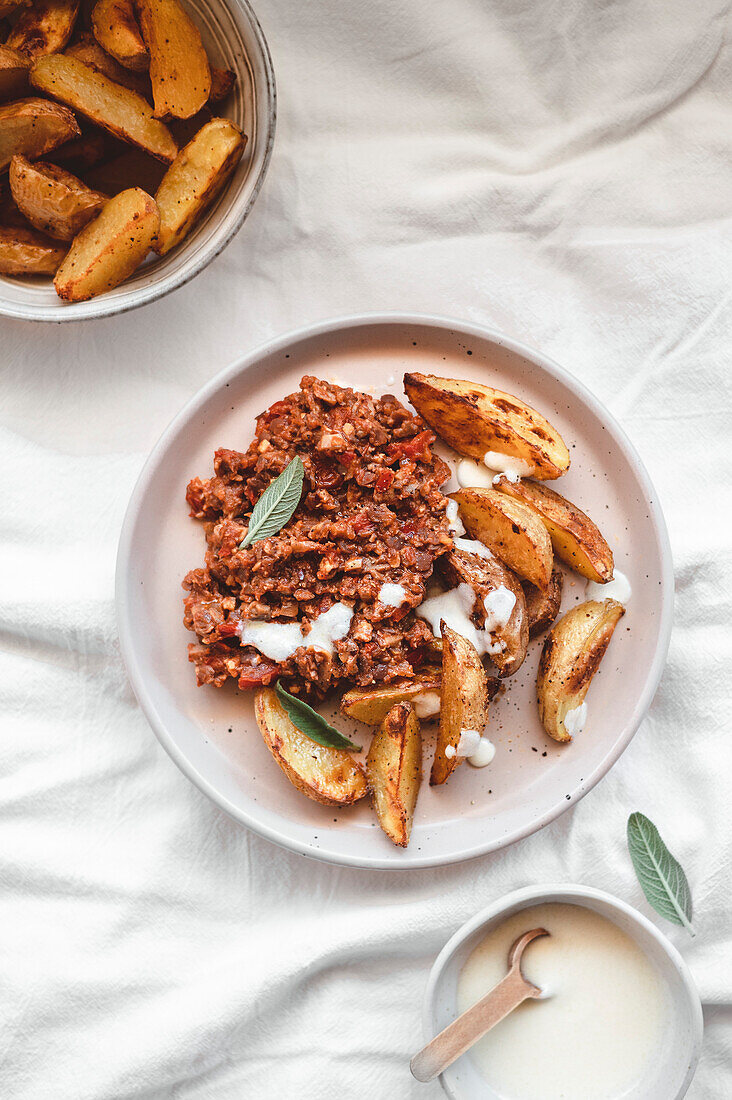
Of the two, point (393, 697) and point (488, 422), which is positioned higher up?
point (488, 422)

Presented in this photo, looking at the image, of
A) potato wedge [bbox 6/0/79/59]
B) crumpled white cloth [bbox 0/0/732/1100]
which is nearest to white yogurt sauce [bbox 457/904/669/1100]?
crumpled white cloth [bbox 0/0/732/1100]

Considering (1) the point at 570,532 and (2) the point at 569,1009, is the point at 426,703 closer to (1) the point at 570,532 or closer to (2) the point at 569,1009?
(1) the point at 570,532

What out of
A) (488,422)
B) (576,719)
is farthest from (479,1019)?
(488,422)

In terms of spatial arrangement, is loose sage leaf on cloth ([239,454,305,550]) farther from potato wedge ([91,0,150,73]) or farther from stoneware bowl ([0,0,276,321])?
potato wedge ([91,0,150,73])

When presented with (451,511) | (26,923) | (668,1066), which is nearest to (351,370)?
(451,511)

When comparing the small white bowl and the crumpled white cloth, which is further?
the crumpled white cloth

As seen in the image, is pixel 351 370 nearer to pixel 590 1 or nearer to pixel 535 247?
pixel 535 247
